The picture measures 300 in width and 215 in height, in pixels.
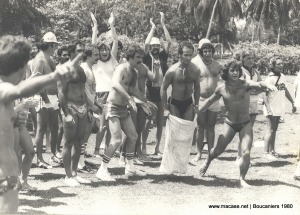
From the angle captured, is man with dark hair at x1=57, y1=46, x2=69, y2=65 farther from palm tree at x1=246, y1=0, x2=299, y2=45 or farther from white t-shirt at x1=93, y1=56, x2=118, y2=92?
palm tree at x1=246, y1=0, x2=299, y2=45

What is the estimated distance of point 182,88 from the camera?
7.05 m

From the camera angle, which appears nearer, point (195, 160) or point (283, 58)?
point (195, 160)

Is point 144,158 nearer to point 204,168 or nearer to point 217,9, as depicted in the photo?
point 204,168

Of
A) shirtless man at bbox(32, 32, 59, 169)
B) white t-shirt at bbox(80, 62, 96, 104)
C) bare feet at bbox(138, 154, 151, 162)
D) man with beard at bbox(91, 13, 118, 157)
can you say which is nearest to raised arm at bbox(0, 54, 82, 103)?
white t-shirt at bbox(80, 62, 96, 104)

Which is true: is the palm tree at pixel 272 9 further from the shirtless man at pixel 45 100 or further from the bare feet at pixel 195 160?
the shirtless man at pixel 45 100

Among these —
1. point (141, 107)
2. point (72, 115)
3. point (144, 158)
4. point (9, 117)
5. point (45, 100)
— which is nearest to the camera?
point (9, 117)

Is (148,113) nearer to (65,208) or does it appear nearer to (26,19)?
(65,208)

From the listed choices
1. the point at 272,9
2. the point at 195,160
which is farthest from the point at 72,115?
the point at 272,9

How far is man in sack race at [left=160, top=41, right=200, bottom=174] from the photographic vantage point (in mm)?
6775

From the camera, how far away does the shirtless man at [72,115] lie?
6.14m

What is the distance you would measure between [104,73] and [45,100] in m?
1.51

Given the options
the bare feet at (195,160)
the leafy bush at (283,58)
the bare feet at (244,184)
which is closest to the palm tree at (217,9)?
the bare feet at (195,160)

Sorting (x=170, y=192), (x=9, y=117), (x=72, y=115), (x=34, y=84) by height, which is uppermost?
(x=34, y=84)

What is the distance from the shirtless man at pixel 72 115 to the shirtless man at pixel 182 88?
4.14ft
